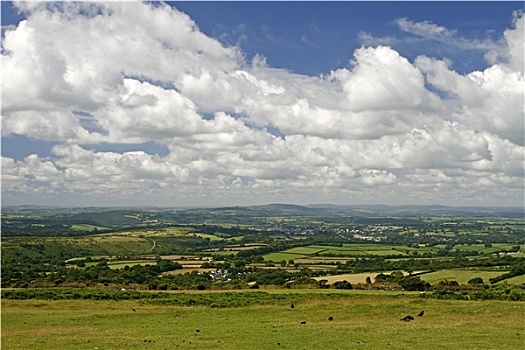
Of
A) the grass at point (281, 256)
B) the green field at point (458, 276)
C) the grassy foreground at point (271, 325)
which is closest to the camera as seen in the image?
the grassy foreground at point (271, 325)

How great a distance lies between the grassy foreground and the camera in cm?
3054

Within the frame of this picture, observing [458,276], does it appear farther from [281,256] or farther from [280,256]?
[280,256]

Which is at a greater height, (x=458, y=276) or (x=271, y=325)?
(x=271, y=325)

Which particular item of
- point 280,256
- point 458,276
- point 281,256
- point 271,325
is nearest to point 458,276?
point 458,276

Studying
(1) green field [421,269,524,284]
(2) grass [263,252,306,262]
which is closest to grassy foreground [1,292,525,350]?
(1) green field [421,269,524,284]

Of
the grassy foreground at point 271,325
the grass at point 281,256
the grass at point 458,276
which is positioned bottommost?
the grass at point 281,256

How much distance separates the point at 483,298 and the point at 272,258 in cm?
10641

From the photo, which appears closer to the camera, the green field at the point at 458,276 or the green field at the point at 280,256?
the green field at the point at 458,276

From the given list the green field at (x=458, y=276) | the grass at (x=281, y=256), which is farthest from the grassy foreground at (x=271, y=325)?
the grass at (x=281, y=256)

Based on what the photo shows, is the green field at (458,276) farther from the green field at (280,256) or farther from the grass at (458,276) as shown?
the green field at (280,256)

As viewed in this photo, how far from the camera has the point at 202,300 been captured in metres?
54.3

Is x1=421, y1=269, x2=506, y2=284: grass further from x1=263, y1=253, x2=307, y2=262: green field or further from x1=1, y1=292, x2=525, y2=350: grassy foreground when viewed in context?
x1=263, y1=253, x2=307, y2=262: green field

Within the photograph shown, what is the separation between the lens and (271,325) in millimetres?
38594

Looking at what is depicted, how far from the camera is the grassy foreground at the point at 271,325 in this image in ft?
100
